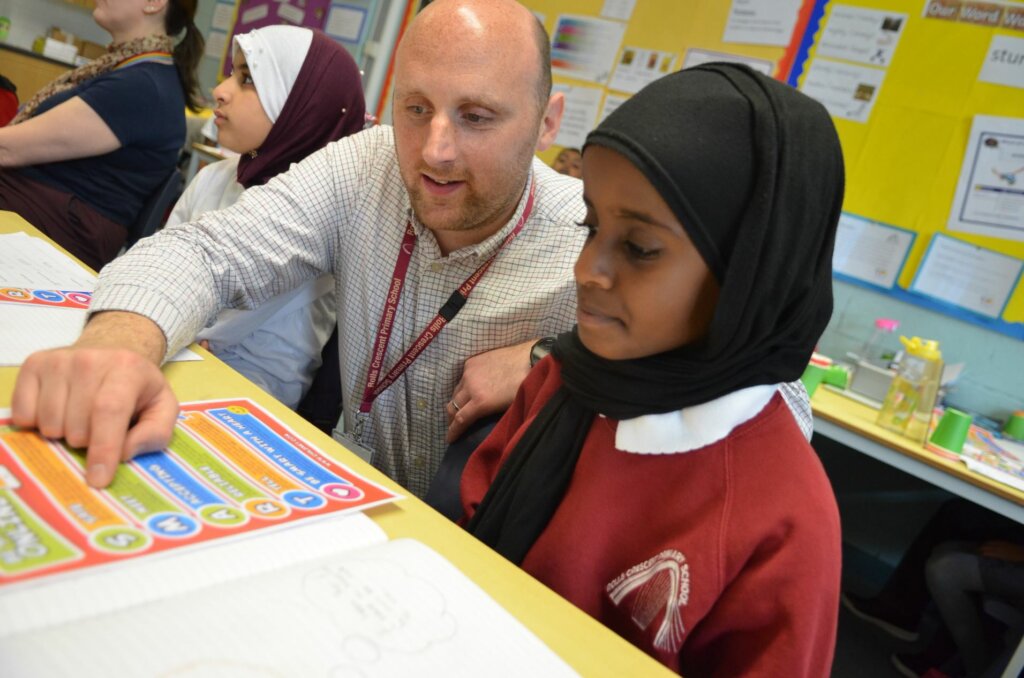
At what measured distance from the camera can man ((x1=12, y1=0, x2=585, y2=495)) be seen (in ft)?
3.69

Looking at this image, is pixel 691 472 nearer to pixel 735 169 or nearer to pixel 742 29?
pixel 735 169

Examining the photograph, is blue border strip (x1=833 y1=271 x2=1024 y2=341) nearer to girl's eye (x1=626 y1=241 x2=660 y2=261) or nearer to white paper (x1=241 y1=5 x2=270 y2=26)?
girl's eye (x1=626 y1=241 x2=660 y2=261)

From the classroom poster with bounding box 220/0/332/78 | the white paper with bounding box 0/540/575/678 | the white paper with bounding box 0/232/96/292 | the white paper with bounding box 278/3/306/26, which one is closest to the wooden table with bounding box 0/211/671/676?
the white paper with bounding box 0/540/575/678

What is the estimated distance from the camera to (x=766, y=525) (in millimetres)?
660

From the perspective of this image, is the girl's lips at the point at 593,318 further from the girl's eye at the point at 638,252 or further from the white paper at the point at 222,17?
the white paper at the point at 222,17

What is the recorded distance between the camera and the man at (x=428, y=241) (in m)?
1.13

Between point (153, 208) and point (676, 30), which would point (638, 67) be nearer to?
point (676, 30)

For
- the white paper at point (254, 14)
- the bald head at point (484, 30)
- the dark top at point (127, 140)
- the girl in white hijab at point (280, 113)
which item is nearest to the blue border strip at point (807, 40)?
the girl in white hijab at point (280, 113)

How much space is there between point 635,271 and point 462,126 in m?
0.55

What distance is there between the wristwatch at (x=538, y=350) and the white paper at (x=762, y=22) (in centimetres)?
240

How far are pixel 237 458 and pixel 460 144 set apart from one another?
69cm

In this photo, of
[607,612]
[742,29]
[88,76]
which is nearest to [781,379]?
[607,612]

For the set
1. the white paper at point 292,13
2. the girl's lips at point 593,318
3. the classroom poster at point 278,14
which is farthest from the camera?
the white paper at point 292,13

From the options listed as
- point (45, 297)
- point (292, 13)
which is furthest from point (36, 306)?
point (292, 13)
